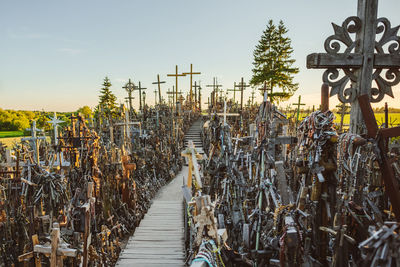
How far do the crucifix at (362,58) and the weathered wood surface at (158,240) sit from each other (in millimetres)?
5408

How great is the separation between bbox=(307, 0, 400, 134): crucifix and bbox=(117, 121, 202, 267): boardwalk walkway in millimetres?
5258

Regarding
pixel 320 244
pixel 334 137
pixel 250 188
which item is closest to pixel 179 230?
pixel 250 188

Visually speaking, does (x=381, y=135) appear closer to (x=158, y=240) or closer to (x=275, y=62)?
(x=158, y=240)

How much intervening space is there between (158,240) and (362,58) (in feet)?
22.1

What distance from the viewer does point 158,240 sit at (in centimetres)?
753

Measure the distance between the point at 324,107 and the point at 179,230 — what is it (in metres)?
6.29

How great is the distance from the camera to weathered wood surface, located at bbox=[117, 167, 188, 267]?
657 centimetres

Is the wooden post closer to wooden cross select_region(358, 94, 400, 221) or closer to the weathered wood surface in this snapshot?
wooden cross select_region(358, 94, 400, 221)

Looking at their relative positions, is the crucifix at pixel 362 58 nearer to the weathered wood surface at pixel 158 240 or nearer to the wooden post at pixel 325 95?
the wooden post at pixel 325 95

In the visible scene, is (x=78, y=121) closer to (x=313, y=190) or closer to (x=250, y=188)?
(x=250, y=188)

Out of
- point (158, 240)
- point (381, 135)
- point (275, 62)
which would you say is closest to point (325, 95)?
point (381, 135)

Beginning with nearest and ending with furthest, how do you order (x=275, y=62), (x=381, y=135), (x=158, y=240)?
(x=381, y=135) < (x=158, y=240) < (x=275, y=62)

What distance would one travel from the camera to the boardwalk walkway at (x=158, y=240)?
21.5ft

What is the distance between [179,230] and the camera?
317 inches
